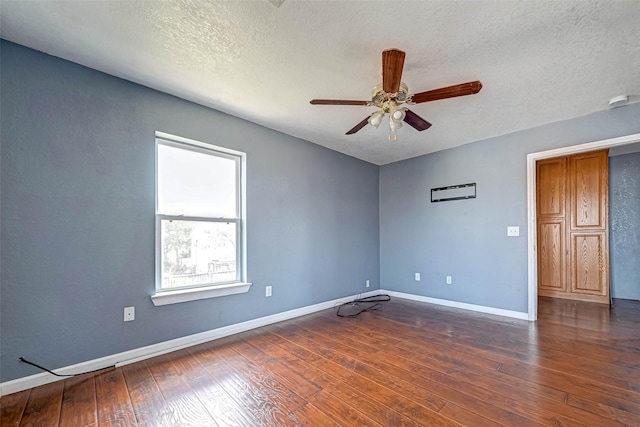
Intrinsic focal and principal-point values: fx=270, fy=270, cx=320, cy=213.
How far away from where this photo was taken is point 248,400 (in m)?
1.77

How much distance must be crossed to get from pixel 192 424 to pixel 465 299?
3.72 m

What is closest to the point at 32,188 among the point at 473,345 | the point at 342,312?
the point at 342,312

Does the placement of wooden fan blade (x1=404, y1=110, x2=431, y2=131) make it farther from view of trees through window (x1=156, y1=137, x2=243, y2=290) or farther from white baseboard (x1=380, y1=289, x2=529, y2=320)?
white baseboard (x1=380, y1=289, x2=529, y2=320)

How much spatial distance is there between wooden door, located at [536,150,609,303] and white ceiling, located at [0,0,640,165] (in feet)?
6.65

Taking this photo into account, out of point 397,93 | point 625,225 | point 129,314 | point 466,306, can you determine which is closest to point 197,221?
point 129,314

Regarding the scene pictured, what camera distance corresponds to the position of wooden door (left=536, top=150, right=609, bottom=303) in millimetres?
4152

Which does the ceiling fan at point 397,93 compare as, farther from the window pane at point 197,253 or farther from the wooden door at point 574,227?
the wooden door at point 574,227

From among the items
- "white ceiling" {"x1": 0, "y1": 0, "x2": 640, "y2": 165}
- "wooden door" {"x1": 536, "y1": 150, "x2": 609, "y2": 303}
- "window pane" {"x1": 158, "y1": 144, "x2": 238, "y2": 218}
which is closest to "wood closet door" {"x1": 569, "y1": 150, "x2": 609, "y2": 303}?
"wooden door" {"x1": 536, "y1": 150, "x2": 609, "y2": 303}

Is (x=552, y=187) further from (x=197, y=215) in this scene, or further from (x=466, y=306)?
(x=197, y=215)

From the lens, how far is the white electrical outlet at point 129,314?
2311 mm

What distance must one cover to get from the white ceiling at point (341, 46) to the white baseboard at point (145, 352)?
237 cm

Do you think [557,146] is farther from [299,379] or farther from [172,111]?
[172,111]

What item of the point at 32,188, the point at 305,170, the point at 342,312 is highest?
the point at 305,170

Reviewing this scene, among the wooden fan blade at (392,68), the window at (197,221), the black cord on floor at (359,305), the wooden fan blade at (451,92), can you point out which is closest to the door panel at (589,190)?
the black cord on floor at (359,305)
